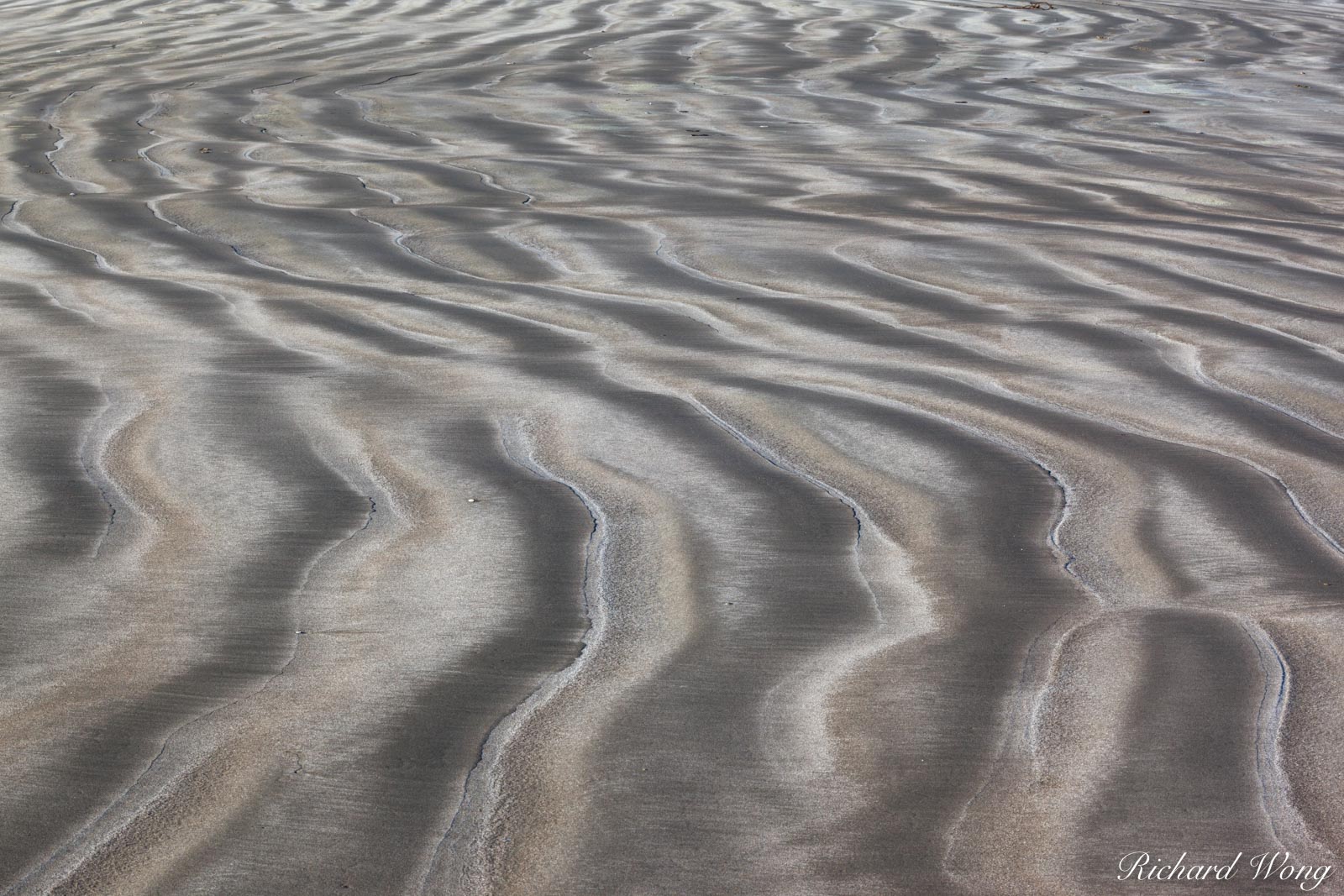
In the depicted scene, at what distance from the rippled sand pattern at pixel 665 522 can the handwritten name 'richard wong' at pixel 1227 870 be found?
3cm

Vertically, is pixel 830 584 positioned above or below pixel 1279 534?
above

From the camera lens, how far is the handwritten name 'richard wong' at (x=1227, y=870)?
5.41ft

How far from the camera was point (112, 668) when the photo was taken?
2.09 metres

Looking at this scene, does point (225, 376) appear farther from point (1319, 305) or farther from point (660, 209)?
point (1319, 305)

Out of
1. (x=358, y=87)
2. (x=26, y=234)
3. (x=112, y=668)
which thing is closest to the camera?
(x=112, y=668)

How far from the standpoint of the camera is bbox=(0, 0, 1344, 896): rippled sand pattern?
177cm

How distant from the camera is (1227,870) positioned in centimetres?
167

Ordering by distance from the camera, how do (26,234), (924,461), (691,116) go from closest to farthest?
(924,461), (26,234), (691,116)

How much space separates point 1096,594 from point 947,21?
10.1m

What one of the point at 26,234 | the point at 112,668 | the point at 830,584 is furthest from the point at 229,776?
the point at 26,234

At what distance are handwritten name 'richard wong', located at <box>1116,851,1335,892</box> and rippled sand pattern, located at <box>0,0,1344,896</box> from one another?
0.09ft

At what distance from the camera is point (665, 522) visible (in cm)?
271

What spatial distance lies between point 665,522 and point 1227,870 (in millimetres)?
1259

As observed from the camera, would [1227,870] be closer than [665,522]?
Yes
